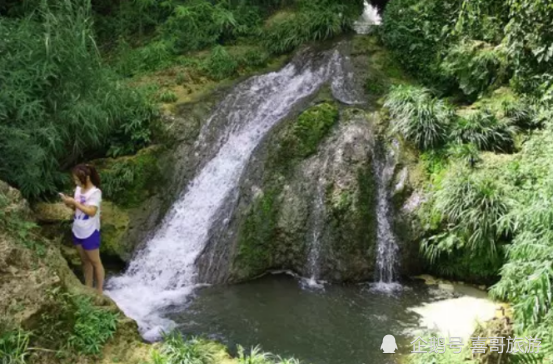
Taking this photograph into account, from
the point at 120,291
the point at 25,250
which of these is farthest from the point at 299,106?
the point at 25,250

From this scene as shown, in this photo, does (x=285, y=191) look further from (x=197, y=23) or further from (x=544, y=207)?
(x=197, y=23)

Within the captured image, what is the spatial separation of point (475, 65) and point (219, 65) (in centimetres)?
522

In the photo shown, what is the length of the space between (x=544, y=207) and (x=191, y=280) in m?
4.79

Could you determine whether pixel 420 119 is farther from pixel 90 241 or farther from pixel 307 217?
pixel 90 241

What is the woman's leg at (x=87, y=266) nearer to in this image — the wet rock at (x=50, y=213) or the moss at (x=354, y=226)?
the wet rock at (x=50, y=213)

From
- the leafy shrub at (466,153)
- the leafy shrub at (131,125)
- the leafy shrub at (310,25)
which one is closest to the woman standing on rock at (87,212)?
the leafy shrub at (131,125)

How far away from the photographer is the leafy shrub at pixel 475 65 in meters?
9.03

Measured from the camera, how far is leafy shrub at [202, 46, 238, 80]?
36.3 feet

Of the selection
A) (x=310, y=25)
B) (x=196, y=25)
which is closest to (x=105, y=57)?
(x=196, y=25)

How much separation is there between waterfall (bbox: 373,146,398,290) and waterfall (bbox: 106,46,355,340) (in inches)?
83.9

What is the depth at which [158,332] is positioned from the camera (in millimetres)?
6055

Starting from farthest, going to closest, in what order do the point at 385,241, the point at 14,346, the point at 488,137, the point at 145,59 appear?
the point at 145,59, the point at 488,137, the point at 385,241, the point at 14,346

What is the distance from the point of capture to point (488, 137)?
8156 mm

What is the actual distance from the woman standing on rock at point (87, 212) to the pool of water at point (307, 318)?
131 centimetres
